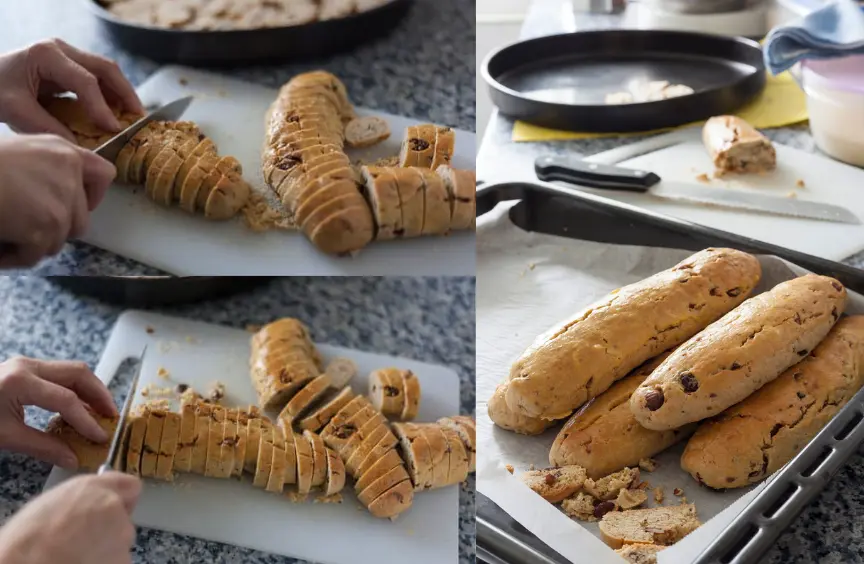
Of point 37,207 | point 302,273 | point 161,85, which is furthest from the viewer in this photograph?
point 161,85

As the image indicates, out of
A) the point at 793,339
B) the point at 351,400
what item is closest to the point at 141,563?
the point at 351,400

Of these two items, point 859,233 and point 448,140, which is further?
point 859,233

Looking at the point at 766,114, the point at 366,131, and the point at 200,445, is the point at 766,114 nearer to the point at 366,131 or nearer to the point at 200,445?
the point at 366,131

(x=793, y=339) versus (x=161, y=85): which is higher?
(x=161, y=85)

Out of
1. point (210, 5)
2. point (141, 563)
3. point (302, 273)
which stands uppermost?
point (210, 5)

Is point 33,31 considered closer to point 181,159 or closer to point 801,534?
point 181,159

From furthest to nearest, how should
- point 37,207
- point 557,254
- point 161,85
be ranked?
1. point 557,254
2. point 161,85
3. point 37,207

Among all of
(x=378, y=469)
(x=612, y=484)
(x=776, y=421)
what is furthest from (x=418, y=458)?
(x=776, y=421)
